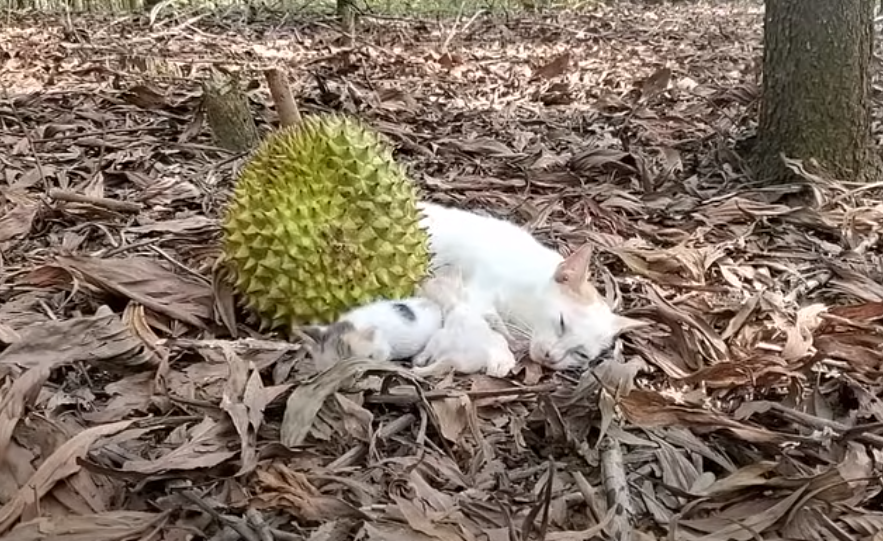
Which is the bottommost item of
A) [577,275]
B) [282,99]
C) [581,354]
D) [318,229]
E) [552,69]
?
[552,69]

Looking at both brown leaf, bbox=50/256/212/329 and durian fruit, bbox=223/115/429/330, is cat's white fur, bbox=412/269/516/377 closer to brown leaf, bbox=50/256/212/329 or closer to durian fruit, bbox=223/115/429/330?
durian fruit, bbox=223/115/429/330

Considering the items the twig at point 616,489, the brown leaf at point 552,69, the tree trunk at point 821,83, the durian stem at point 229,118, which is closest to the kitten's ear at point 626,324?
the twig at point 616,489

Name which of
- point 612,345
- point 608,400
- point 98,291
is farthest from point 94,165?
point 608,400

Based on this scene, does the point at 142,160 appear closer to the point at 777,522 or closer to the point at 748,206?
the point at 748,206

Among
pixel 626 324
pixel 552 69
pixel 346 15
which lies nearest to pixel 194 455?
pixel 626 324

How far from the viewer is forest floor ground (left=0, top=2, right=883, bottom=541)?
1.30 meters

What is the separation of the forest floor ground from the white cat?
65mm

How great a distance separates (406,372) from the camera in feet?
5.23

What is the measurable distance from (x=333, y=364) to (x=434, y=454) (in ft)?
0.92

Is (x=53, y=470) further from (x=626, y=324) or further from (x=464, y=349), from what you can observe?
(x=626, y=324)

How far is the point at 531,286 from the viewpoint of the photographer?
6.46 feet

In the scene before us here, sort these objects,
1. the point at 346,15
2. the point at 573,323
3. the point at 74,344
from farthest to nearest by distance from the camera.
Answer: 1. the point at 346,15
2. the point at 573,323
3. the point at 74,344

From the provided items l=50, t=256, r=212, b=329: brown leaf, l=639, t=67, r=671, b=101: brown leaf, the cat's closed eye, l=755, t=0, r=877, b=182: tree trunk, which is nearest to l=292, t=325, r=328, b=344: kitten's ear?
l=50, t=256, r=212, b=329: brown leaf

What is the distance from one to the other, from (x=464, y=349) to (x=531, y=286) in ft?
0.97
